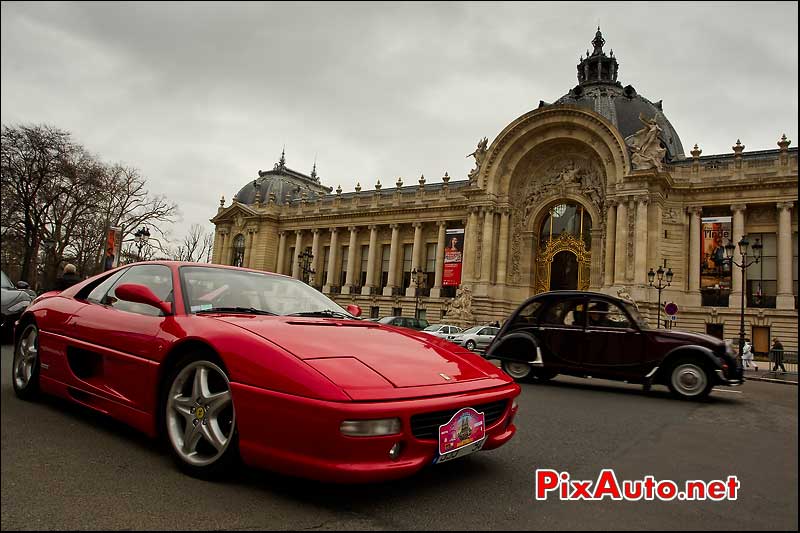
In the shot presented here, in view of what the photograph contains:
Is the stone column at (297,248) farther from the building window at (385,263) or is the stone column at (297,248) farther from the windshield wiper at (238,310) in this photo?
the windshield wiper at (238,310)

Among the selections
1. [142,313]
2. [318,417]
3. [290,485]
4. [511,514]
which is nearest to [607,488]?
[511,514]

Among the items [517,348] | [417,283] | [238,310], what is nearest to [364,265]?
[417,283]

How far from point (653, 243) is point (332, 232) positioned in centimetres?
2846

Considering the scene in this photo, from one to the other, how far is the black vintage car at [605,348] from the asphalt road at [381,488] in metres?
4.78

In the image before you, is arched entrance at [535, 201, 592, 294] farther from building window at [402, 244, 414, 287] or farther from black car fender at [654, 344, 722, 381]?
black car fender at [654, 344, 722, 381]

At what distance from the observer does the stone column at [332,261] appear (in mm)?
49053

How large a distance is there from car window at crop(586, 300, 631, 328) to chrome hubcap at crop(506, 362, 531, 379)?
4.47ft

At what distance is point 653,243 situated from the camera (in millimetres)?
31094

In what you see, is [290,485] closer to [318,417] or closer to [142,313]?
[318,417]

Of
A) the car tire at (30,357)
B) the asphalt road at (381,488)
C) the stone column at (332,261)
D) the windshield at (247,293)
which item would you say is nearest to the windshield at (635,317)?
the asphalt road at (381,488)

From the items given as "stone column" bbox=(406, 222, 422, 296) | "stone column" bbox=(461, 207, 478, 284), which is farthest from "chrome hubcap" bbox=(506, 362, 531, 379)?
"stone column" bbox=(406, 222, 422, 296)

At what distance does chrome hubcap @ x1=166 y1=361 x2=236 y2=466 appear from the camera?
296 cm

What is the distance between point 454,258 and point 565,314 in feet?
97.5

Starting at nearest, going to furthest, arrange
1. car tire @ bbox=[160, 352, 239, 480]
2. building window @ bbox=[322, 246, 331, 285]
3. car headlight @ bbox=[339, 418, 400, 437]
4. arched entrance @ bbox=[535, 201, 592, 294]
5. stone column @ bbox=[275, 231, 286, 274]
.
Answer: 1. car headlight @ bbox=[339, 418, 400, 437]
2. car tire @ bbox=[160, 352, 239, 480]
3. arched entrance @ bbox=[535, 201, 592, 294]
4. building window @ bbox=[322, 246, 331, 285]
5. stone column @ bbox=[275, 231, 286, 274]
